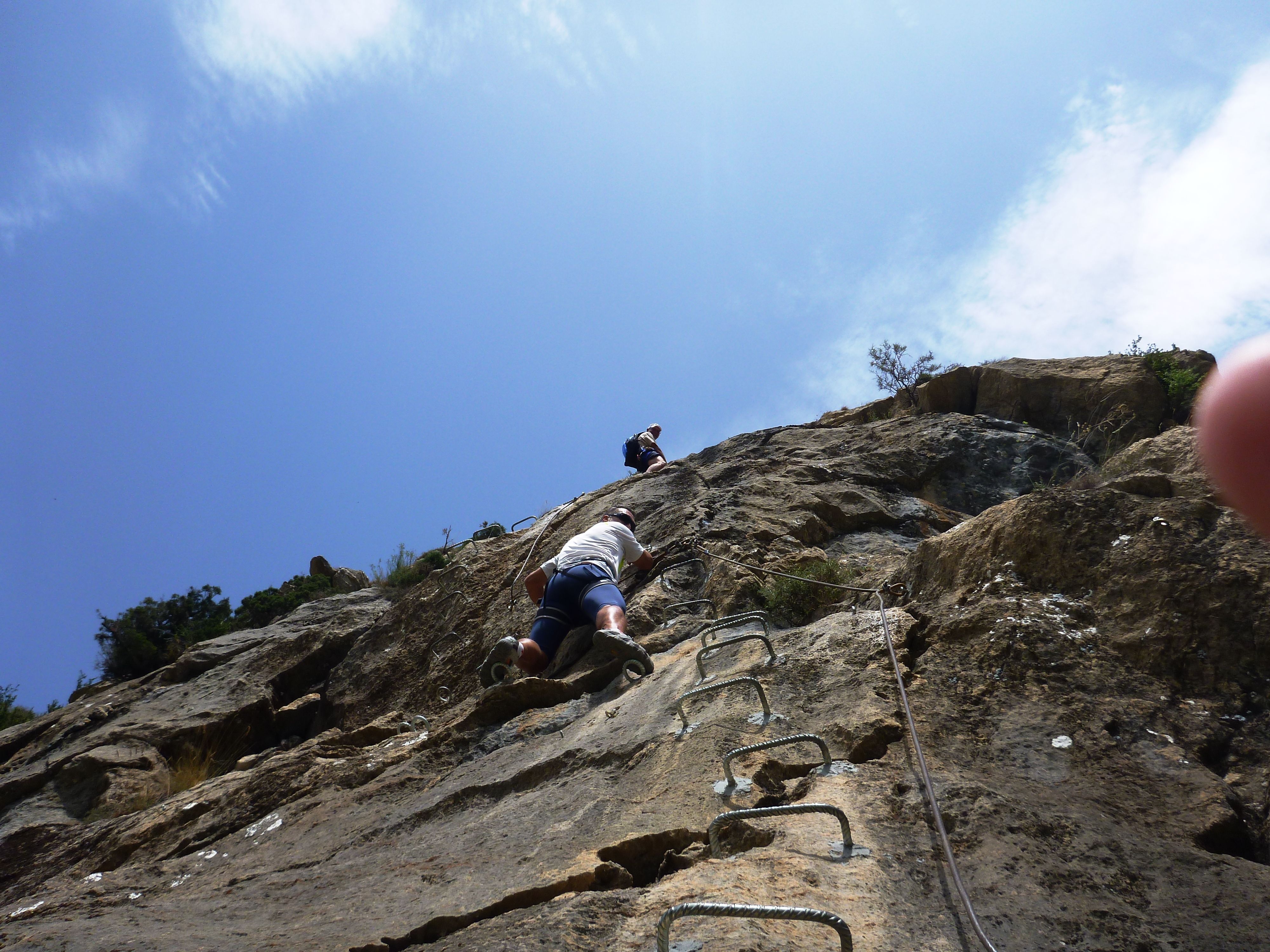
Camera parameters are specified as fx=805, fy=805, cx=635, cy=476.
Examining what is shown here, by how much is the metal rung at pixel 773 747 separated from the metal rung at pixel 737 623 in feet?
4.19

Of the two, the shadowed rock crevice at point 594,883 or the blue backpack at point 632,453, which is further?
the blue backpack at point 632,453

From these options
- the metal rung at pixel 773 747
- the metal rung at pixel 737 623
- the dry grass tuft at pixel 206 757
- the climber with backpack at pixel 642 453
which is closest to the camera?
the metal rung at pixel 773 747

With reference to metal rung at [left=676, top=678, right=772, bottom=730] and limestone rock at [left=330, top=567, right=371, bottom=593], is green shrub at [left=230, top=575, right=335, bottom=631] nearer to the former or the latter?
limestone rock at [left=330, top=567, right=371, bottom=593]

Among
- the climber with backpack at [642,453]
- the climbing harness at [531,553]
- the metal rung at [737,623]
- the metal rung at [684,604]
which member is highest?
the climber with backpack at [642,453]

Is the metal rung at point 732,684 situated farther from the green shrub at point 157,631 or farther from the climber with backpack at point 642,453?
the green shrub at point 157,631

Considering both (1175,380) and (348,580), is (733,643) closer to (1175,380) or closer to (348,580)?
(1175,380)

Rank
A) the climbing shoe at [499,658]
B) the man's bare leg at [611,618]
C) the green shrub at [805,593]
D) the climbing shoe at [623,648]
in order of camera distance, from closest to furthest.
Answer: the climbing shoe at [623,648], the green shrub at [805,593], the man's bare leg at [611,618], the climbing shoe at [499,658]

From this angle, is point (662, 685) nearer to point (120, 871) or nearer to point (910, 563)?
point (910, 563)

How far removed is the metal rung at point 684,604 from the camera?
244 inches

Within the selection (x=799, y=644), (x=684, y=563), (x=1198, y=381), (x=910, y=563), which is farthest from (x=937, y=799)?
(x=1198, y=381)

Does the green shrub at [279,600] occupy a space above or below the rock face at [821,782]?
above

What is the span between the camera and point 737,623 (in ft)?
16.9

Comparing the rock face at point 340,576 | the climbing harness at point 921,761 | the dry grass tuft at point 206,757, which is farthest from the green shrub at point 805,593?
the rock face at point 340,576

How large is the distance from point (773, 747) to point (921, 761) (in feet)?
2.13
